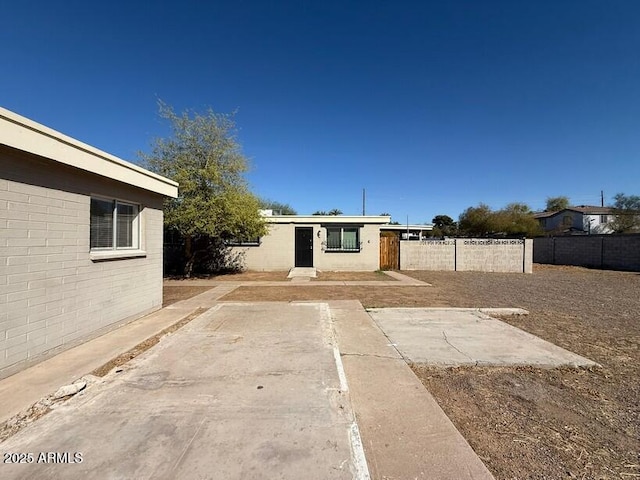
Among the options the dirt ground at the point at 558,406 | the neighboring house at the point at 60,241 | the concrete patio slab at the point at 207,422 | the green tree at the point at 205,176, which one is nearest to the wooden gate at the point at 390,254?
the green tree at the point at 205,176

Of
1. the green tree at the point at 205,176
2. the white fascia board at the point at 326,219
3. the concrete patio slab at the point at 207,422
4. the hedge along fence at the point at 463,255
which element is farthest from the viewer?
the hedge along fence at the point at 463,255

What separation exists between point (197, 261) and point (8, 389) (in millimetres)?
13055

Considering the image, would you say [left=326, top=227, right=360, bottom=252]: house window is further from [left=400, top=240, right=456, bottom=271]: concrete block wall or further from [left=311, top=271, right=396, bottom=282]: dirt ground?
[left=400, top=240, right=456, bottom=271]: concrete block wall

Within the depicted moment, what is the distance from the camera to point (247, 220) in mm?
12414

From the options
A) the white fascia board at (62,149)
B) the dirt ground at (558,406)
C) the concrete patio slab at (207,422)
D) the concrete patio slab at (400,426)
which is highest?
the white fascia board at (62,149)

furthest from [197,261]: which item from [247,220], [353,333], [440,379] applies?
[440,379]

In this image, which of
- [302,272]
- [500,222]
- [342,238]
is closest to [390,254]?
[342,238]

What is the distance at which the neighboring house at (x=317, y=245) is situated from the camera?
16.3 metres

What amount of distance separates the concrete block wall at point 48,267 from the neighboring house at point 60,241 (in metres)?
0.01

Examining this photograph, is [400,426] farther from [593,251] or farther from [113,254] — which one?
[593,251]

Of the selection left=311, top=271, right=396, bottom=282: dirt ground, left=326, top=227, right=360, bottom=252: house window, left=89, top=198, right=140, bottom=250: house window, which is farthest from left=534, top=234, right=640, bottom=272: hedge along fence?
left=89, top=198, right=140, bottom=250: house window

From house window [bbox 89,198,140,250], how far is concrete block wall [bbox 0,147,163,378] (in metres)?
0.23

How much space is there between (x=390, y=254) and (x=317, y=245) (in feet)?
13.4

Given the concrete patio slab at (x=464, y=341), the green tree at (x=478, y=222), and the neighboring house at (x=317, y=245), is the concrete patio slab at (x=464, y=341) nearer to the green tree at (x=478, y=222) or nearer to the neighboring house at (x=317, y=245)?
the neighboring house at (x=317, y=245)
